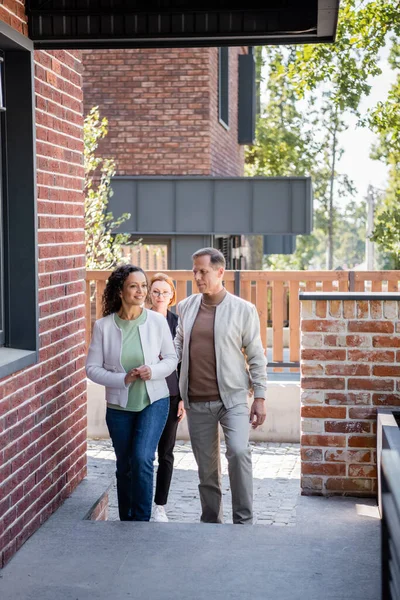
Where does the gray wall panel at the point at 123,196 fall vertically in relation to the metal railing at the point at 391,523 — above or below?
above

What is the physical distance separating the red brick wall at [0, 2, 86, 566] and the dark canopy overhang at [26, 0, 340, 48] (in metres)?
0.25

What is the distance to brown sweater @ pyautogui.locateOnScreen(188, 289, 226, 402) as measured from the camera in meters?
6.67

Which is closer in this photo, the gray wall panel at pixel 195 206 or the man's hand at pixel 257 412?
the man's hand at pixel 257 412

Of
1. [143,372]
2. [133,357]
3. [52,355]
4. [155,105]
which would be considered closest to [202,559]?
[143,372]

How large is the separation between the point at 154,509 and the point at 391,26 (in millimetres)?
8370

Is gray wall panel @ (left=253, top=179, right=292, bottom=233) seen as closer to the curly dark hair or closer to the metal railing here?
the curly dark hair

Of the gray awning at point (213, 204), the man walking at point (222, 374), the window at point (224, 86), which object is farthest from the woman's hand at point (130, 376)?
the window at point (224, 86)

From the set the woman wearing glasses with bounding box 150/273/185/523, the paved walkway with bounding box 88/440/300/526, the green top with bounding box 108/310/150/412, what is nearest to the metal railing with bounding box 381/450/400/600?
the green top with bounding box 108/310/150/412

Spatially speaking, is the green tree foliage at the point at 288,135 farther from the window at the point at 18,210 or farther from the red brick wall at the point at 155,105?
the window at the point at 18,210

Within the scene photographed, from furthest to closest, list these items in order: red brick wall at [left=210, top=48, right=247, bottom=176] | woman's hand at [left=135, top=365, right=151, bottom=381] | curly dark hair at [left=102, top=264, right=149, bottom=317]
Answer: red brick wall at [left=210, top=48, right=247, bottom=176] → curly dark hair at [left=102, top=264, right=149, bottom=317] → woman's hand at [left=135, top=365, right=151, bottom=381]

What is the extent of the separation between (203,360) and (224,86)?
48.7ft

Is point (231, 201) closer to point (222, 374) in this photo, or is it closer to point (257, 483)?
point (257, 483)

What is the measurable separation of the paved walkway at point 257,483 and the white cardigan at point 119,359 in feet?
6.33

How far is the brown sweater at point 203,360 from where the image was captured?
21.9 ft
